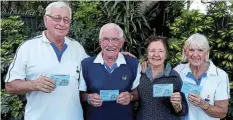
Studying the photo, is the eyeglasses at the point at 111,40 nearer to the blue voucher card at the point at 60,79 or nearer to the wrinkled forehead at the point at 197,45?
the blue voucher card at the point at 60,79

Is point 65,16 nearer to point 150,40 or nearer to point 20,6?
point 150,40

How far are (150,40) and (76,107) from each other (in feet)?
3.36

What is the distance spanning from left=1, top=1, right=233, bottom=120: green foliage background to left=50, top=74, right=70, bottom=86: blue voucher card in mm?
2190

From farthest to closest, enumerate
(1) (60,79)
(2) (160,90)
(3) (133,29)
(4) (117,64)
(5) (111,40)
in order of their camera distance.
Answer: (3) (133,29), (4) (117,64), (5) (111,40), (2) (160,90), (1) (60,79)

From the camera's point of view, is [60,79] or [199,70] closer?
[60,79]

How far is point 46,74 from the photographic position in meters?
3.21

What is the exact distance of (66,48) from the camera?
3.44 metres

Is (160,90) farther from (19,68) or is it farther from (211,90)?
(19,68)

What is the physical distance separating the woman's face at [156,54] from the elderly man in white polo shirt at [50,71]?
0.75 metres

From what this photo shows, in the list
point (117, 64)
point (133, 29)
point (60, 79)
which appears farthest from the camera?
point (133, 29)

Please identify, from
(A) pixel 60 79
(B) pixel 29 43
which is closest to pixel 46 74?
(A) pixel 60 79

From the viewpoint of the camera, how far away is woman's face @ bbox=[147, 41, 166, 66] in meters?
3.39

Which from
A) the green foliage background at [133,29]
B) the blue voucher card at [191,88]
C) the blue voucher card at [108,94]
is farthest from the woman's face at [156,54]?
the green foliage background at [133,29]

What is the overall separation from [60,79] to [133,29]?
2715 millimetres
